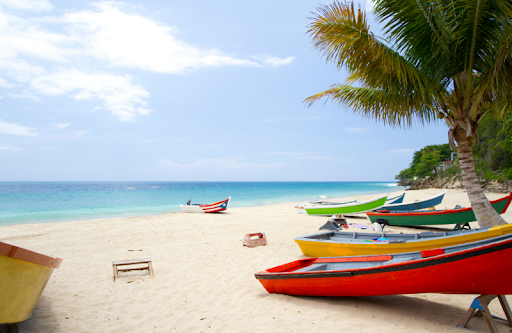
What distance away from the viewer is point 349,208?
51.3 feet

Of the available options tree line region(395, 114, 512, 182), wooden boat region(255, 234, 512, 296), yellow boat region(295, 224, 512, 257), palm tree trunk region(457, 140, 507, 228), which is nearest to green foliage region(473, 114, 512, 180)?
tree line region(395, 114, 512, 182)

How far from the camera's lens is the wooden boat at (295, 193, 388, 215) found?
597 inches

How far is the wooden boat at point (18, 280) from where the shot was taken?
2885 mm

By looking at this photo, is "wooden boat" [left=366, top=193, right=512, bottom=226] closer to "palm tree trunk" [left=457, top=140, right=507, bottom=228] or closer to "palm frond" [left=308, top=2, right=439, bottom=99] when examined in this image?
"palm tree trunk" [left=457, top=140, right=507, bottom=228]

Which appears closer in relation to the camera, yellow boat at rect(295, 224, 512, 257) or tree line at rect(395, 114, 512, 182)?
yellow boat at rect(295, 224, 512, 257)

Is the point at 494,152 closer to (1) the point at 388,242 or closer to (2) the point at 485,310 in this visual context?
(1) the point at 388,242

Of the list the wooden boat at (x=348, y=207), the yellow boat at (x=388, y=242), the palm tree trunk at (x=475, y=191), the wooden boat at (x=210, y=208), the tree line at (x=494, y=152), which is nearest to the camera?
the yellow boat at (x=388, y=242)

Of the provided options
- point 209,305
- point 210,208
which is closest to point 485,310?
point 209,305

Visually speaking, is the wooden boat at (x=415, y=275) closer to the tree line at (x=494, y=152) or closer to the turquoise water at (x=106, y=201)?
the turquoise water at (x=106, y=201)

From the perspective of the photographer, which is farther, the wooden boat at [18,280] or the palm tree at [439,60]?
the palm tree at [439,60]

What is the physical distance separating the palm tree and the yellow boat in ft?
5.20

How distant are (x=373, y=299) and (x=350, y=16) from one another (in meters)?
6.08

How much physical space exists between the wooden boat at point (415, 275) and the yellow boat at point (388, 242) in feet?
4.29

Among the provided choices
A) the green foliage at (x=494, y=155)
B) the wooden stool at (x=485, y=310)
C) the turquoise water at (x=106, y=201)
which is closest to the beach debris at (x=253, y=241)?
the wooden stool at (x=485, y=310)
